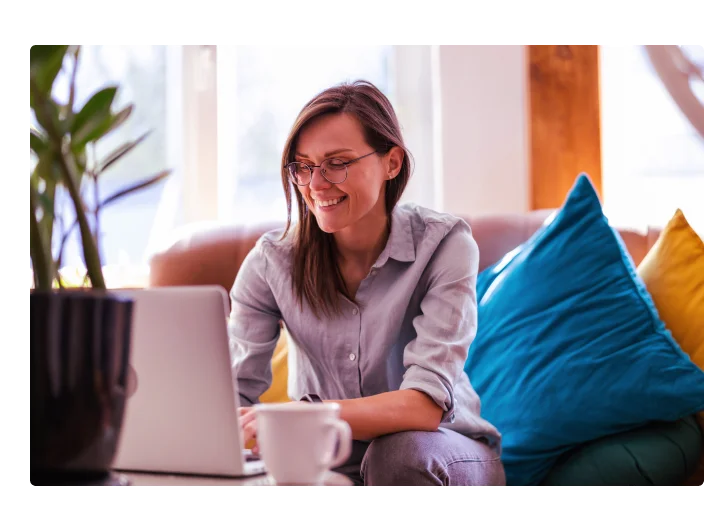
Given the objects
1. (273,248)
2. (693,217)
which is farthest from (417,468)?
(693,217)

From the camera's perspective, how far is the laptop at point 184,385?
0.68 meters

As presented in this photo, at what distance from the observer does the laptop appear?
677 millimetres

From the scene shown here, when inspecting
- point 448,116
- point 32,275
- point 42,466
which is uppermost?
point 448,116

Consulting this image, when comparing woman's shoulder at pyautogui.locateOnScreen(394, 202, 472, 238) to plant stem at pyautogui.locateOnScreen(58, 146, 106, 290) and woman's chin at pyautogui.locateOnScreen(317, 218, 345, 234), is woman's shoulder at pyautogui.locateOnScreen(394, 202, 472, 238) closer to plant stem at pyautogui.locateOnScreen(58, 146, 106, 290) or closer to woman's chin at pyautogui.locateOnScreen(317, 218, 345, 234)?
woman's chin at pyautogui.locateOnScreen(317, 218, 345, 234)

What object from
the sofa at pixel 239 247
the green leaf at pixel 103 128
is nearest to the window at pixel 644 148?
the sofa at pixel 239 247

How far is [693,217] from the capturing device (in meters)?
1.62

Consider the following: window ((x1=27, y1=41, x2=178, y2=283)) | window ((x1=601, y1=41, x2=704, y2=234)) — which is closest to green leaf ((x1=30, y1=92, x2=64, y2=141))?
window ((x1=601, y1=41, x2=704, y2=234))

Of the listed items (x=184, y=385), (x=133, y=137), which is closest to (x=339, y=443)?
(x=184, y=385)

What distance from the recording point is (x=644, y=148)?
1835mm

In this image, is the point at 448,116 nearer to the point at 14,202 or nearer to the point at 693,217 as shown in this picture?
the point at 693,217

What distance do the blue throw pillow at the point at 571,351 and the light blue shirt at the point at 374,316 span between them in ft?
0.42

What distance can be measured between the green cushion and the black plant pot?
895 millimetres

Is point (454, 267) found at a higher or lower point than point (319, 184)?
lower

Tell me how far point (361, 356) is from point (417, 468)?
28cm
